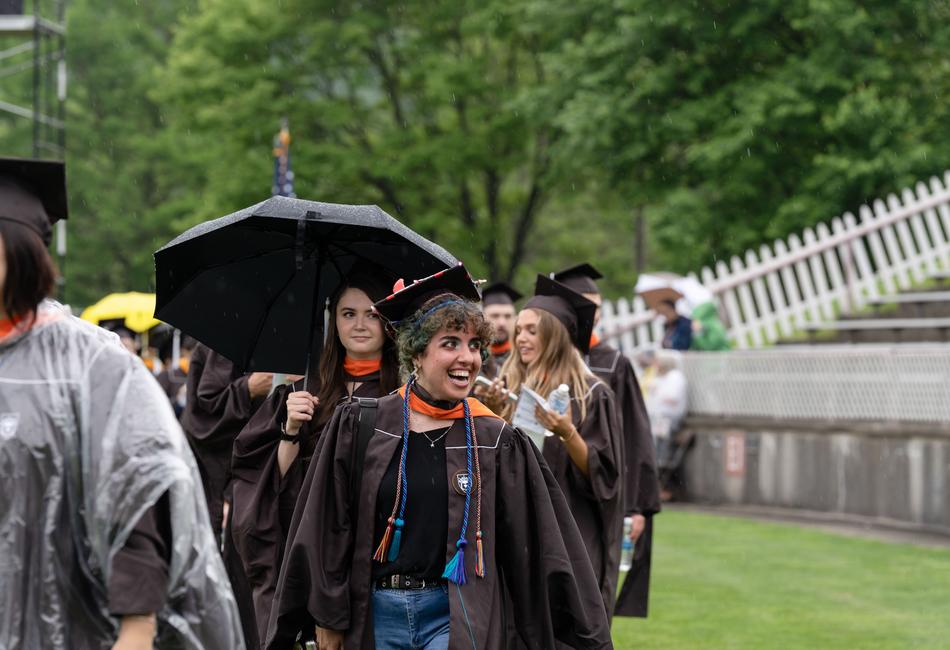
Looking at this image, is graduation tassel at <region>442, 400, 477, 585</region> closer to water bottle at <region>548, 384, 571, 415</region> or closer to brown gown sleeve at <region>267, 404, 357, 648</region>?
brown gown sleeve at <region>267, 404, 357, 648</region>

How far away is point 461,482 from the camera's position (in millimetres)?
5156

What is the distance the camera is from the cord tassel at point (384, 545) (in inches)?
202

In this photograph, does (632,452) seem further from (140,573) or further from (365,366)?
(140,573)

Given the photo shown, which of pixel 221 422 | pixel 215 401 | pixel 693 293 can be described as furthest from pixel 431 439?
pixel 693 293

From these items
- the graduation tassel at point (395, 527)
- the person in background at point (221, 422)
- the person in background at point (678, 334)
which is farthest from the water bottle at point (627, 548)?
the person in background at point (678, 334)

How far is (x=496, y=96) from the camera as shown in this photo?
34.9m

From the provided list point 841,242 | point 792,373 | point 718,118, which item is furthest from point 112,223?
point 792,373

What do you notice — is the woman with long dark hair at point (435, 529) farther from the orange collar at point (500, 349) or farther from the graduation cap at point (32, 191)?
the orange collar at point (500, 349)

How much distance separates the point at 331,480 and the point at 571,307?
323cm

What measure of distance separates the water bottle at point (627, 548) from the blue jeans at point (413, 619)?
162 inches

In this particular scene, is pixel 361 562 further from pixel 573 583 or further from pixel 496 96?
pixel 496 96

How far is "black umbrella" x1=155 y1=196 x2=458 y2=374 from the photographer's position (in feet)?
21.6

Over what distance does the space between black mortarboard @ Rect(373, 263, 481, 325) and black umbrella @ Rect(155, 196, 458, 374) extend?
1.02 meters

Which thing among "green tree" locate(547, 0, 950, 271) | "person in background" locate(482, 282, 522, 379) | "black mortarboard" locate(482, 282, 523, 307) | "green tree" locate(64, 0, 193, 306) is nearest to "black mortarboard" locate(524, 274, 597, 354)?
"person in background" locate(482, 282, 522, 379)
